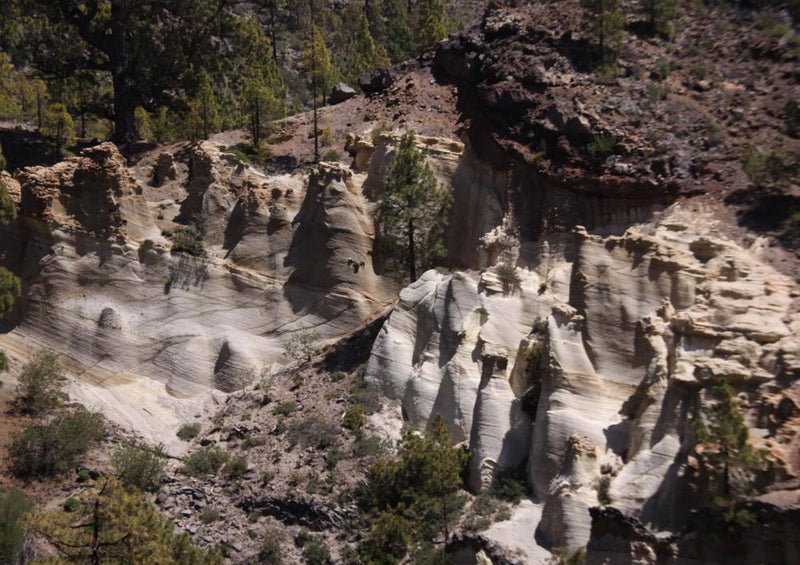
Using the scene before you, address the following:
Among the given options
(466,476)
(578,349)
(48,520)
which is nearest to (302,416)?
(466,476)

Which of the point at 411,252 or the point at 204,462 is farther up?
the point at 411,252

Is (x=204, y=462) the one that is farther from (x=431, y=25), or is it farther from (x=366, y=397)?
(x=431, y=25)

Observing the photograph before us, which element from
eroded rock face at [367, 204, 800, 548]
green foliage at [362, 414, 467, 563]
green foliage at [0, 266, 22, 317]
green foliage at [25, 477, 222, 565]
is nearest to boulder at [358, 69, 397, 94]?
eroded rock face at [367, 204, 800, 548]

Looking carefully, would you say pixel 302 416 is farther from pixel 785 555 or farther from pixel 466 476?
pixel 785 555

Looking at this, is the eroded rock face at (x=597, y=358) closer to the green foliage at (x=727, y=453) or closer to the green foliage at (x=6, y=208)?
the green foliage at (x=727, y=453)

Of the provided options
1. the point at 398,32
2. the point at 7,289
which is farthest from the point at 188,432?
the point at 398,32

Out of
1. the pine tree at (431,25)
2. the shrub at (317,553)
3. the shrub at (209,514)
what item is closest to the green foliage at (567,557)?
the shrub at (317,553)

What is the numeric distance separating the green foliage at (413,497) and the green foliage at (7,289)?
46.9ft

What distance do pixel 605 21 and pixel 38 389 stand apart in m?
25.3

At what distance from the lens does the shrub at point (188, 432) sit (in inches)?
1479

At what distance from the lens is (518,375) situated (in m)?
35.0

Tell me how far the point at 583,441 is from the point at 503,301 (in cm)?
701

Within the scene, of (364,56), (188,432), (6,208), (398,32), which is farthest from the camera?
(398,32)

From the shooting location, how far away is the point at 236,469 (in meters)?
35.0
